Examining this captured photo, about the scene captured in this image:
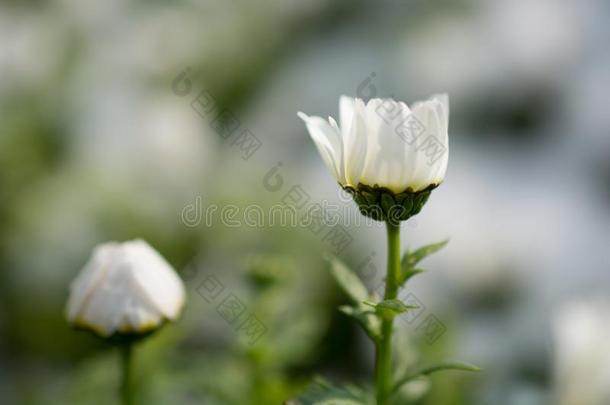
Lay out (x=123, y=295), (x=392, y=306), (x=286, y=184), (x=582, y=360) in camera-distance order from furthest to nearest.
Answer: (x=286, y=184) < (x=582, y=360) < (x=123, y=295) < (x=392, y=306)

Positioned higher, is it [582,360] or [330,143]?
[582,360]

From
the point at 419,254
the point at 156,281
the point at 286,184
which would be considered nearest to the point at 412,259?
the point at 419,254

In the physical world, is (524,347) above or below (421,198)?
above

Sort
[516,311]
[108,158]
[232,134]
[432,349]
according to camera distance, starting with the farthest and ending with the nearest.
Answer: [232,134] < [108,158] < [516,311] < [432,349]

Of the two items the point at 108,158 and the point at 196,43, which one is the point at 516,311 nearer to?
the point at 108,158

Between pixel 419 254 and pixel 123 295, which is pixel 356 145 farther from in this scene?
pixel 123 295

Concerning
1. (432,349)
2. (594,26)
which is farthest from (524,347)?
(594,26)

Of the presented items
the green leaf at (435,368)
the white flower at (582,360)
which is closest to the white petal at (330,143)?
the green leaf at (435,368)

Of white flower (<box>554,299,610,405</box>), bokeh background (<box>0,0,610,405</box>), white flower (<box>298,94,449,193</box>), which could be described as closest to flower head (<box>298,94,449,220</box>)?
white flower (<box>298,94,449,193</box>)
